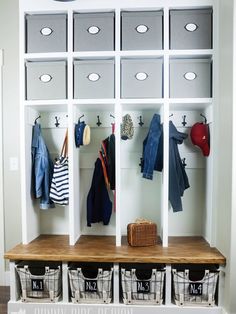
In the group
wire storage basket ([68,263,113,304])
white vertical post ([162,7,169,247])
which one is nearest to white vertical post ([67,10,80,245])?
wire storage basket ([68,263,113,304])

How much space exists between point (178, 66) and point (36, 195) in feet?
5.13

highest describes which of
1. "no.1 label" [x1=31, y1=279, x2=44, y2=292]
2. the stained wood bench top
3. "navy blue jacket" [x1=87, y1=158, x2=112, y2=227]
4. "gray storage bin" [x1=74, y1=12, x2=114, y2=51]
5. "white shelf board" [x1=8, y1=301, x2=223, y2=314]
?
"gray storage bin" [x1=74, y1=12, x2=114, y2=51]

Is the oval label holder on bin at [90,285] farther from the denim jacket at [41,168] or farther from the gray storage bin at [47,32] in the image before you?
the gray storage bin at [47,32]

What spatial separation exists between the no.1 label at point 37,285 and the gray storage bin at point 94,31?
1.83 metres

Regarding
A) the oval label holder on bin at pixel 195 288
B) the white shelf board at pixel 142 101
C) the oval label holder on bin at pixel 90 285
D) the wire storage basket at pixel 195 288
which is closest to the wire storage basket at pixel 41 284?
the oval label holder on bin at pixel 90 285

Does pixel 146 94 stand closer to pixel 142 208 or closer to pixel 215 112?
pixel 215 112

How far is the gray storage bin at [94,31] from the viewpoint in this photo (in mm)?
2135

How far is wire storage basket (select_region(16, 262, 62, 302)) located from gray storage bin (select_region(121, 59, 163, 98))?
4.86ft

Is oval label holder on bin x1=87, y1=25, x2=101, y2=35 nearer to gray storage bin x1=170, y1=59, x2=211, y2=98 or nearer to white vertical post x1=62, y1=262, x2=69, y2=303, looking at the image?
gray storage bin x1=170, y1=59, x2=211, y2=98

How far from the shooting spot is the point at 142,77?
2125 mm

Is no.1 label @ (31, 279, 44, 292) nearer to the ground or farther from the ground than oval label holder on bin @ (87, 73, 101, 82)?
nearer to the ground

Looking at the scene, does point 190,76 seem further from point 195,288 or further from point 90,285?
point 90,285

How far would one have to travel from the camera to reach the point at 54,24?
7.09 feet

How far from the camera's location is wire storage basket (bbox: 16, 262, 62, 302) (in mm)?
2053
